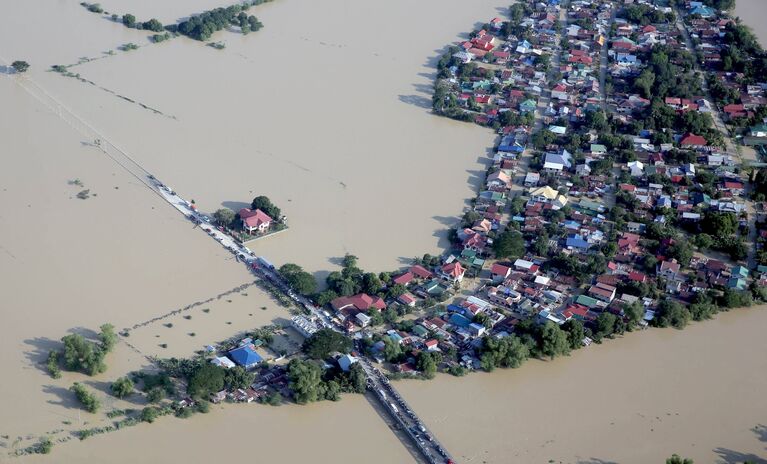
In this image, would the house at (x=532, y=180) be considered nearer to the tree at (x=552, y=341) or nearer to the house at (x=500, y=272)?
the house at (x=500, y=272)

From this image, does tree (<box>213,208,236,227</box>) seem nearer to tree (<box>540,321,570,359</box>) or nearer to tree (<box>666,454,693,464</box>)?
tree (<box>540,321,570,359</box>)

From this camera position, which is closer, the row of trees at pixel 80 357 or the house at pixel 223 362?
the row of trees at pixel 80 357

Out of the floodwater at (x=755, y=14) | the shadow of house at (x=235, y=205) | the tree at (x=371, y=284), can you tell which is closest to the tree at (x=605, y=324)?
the tree at (x=371, y=284)

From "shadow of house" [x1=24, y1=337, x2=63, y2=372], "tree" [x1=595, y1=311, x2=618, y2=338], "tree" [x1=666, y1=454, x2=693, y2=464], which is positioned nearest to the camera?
"tree" [x1=666, y1=454, x2=693, y2=464]

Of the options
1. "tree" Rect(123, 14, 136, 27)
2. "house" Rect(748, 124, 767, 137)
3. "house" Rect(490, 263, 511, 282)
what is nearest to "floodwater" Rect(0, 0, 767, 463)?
"tree" Rect(123, 14, 136, 27)

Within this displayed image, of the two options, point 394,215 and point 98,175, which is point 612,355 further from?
point 98,175

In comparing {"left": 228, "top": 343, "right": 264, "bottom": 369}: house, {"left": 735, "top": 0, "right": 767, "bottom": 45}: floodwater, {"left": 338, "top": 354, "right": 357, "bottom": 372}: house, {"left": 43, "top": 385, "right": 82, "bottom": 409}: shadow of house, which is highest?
{"left": 735, "top": 0, "right": 767, "bottom": 45}: floodwater

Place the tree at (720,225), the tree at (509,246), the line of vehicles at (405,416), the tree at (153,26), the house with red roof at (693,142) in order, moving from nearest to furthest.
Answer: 1. the line of vehicles at (405,416)
2. the tree at (509,246)
3. the tree at (720,225)
4. the house with red roof at (693,142)
5. the tree at (153,26)

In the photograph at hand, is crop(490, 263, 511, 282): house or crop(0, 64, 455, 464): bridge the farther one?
crop(490, 263, 511, 282): house
